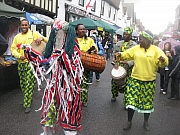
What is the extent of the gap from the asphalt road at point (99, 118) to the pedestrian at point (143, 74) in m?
0.52

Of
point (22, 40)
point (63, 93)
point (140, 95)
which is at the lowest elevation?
point (140, 95)

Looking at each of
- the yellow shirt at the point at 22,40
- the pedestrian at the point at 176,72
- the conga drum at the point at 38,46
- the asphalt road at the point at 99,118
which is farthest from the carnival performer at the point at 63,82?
the pedestrian at the point at 176,72

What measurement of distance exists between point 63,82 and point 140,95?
1484mm

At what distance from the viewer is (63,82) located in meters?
3.12

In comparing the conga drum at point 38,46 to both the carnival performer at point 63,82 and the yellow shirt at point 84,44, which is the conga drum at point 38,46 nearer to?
the carnival performer at point 63,82

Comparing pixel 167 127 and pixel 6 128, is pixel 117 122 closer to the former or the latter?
pixel 167 127

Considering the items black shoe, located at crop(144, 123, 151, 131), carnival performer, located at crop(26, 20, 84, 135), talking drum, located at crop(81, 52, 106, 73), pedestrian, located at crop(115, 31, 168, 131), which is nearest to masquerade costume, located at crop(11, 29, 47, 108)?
talking drum, located at crop(81, 52, 106, 73)

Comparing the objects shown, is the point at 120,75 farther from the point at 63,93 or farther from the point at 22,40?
the point at 22,40

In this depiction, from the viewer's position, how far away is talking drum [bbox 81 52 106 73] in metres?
3.98

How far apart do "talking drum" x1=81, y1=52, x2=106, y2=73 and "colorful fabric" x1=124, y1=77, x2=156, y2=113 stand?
2.16ft

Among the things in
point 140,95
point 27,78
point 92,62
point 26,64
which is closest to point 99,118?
point 140,95

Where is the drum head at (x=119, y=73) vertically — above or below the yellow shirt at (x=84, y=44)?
below

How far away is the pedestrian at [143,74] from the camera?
12.8 feet

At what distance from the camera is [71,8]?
19.3 metres
